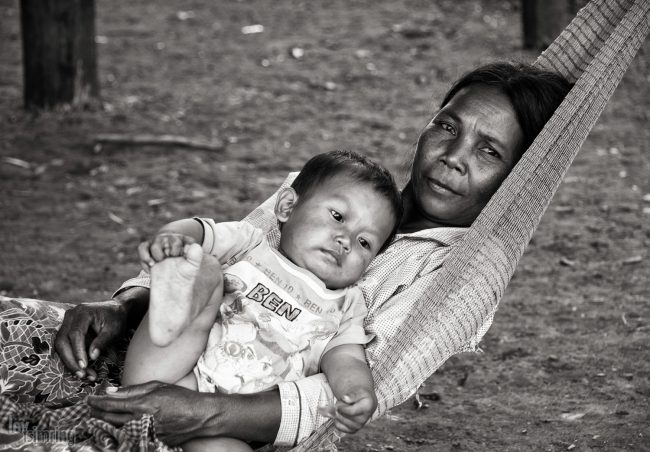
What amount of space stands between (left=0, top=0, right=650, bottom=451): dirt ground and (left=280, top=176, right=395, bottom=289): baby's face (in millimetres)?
1109

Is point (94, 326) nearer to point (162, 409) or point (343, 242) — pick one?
point (162, 409)

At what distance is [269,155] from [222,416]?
443 centimetres

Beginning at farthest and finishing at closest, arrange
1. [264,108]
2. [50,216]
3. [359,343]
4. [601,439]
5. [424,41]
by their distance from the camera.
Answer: [424,41]
[264,108]
[50,216]
[601,439]
[359,343]

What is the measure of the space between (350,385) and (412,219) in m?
0.90

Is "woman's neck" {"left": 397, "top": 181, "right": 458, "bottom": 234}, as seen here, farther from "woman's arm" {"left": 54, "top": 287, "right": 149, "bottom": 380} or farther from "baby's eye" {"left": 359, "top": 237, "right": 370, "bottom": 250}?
"woman's arm" {"left": 54, "top": 287, "right": 149, "bottom": 380}

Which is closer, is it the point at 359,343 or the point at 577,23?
the point at 359,343

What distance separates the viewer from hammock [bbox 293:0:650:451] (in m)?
2.26

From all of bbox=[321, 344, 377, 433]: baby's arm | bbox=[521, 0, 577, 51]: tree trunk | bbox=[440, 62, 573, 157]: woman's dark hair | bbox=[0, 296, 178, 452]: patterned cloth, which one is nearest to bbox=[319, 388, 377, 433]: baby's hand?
bbox=[321, 344, 377, 433]: baby's arm

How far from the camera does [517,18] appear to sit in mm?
9500

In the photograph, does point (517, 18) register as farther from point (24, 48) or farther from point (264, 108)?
point (24, 48)

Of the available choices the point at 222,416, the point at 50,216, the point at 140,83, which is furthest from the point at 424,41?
the point at 222,416

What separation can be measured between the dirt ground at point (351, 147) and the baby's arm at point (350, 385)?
1.09 meters

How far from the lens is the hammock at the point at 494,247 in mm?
2262

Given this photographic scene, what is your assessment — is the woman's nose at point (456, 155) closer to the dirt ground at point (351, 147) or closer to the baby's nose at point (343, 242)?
the baby's nose at point (343, 242)
